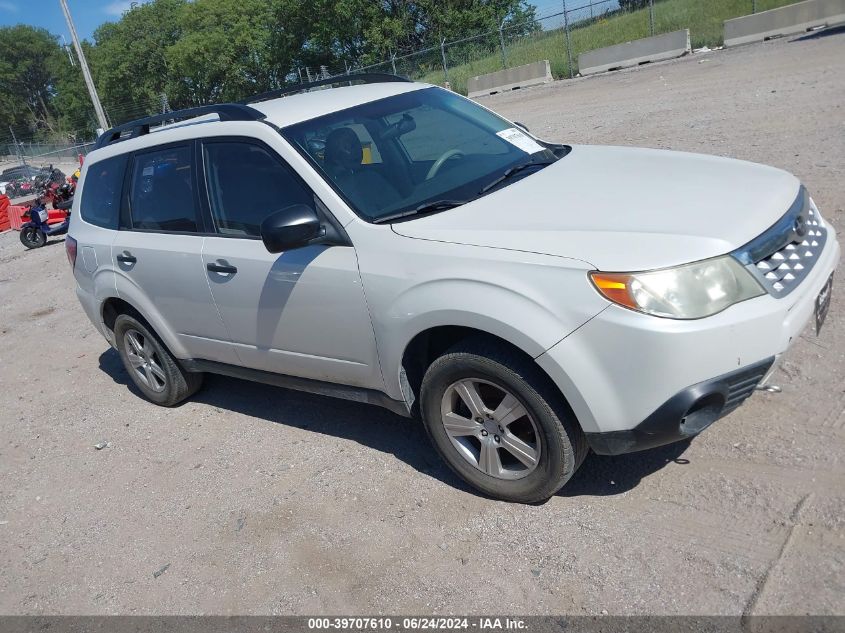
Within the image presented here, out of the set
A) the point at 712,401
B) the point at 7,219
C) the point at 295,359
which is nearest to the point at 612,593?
the point at 712,401

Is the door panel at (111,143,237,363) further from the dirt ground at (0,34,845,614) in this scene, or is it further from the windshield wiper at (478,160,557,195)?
the windshield wiper at (478,160,557,195)

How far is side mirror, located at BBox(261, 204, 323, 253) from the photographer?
140 inches

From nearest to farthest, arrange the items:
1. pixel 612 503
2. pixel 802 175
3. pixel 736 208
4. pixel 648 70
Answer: pixel 736 208 → pixel 612 503 → pixel 802 175 → pixel 648 70

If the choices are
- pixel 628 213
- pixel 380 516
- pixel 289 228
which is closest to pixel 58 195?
pixel 289 228

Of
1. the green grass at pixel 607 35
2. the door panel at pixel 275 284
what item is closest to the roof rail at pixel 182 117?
the door panel at pixel 275 284

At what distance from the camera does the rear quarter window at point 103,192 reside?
525 cm

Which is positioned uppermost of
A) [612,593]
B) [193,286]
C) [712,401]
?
[193,286]

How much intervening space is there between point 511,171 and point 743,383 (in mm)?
1690

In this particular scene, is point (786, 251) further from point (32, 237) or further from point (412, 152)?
point (32, 237)

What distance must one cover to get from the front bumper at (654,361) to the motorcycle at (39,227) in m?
15.0

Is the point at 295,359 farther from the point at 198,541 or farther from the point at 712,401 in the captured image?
the point at 712,401

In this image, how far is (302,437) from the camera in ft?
15.5

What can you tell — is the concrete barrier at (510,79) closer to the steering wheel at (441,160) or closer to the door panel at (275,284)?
the steering wheel at (441,160)

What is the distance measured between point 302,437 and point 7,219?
20136 millimetres
